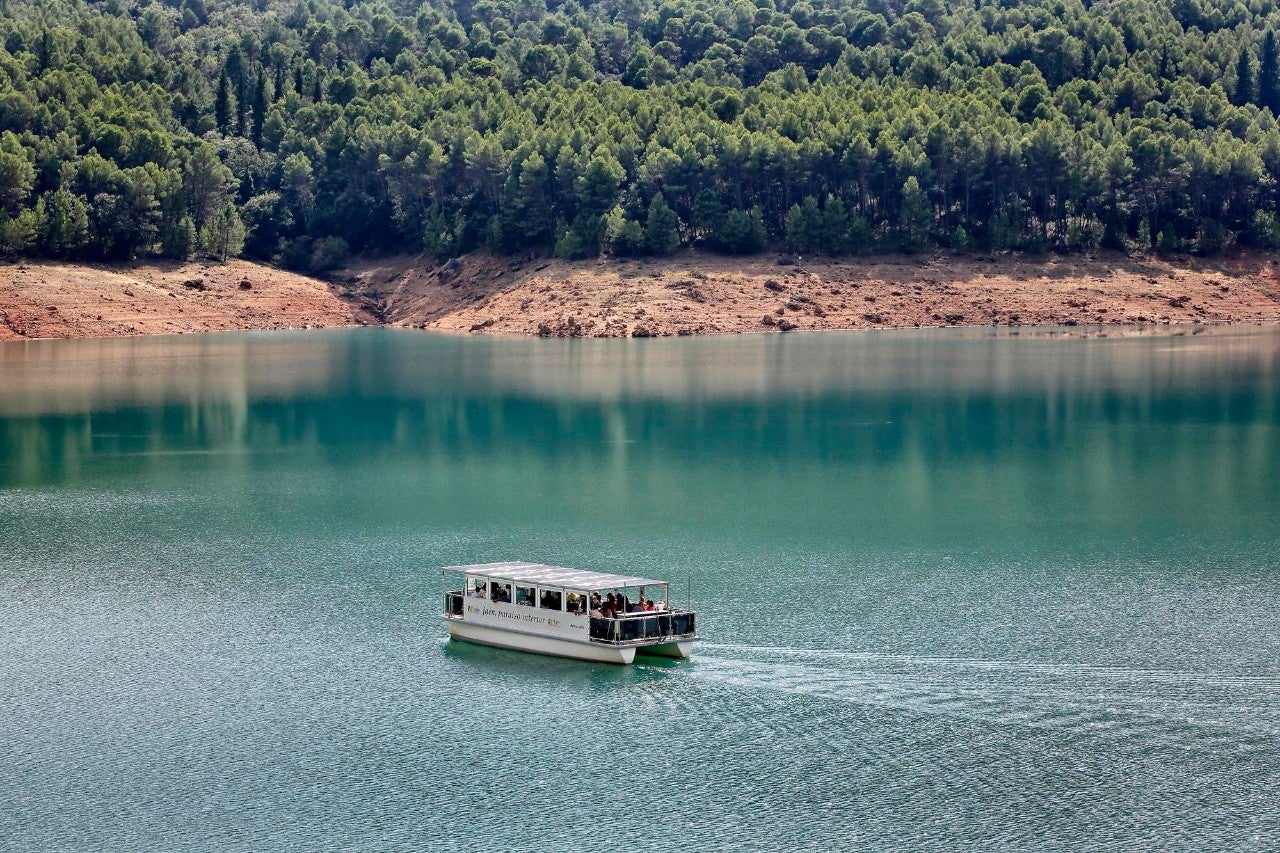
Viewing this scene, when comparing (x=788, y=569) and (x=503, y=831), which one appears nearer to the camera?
(x=503, y=831)

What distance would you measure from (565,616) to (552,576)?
8.02 ft

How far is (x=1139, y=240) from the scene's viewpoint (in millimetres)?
179875

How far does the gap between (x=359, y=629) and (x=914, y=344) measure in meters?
101

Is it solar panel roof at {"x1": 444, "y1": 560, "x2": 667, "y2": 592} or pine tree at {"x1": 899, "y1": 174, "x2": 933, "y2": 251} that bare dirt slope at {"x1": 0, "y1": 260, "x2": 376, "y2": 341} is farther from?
solar panel roof at {"x1": 444, "y1": 560, "x2": 667, "y2": 592}

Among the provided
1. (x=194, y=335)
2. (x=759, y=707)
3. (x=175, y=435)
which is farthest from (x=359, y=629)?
(x=194, y=335)

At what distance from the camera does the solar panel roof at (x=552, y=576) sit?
50.3 m

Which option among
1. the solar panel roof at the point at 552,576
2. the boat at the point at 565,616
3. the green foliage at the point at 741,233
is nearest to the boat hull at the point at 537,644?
the boat at the point at 565,616

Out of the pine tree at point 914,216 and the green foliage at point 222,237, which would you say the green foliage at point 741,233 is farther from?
the green foliage at point 222,237

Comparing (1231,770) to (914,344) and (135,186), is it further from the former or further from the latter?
(135,186)

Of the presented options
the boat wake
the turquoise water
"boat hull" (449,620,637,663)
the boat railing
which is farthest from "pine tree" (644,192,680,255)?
the boat railing

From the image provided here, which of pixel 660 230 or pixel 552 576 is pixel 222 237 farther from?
pixel 552 576

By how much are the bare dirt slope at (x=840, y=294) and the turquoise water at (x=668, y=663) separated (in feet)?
192

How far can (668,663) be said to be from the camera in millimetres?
48844

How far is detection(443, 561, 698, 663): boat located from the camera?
49000 mm
